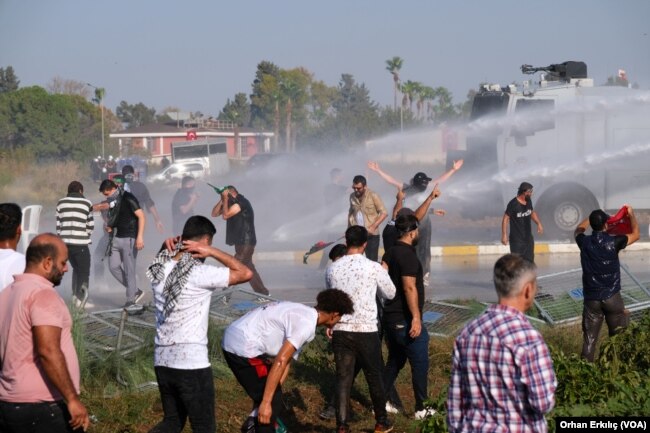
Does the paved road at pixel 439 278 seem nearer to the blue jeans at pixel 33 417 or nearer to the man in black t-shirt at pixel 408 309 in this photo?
the man in black t-shirt at pixel 408 309

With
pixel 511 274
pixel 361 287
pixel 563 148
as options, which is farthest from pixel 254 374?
pixel 563 148

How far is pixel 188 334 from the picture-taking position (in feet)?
16.8

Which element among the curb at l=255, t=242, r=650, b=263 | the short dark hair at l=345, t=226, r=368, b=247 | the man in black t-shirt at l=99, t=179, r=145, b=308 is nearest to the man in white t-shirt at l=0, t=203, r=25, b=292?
the short dark hair at l=345, t=226, r=368, b=247

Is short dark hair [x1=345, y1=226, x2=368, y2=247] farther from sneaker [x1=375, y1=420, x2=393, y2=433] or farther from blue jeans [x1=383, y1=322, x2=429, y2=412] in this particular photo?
sneaker [x1=375, y1=420, x2=393, y2=433]

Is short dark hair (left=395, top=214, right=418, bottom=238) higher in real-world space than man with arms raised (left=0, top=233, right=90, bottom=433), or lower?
higher

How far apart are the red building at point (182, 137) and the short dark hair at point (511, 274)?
6697 centimetres

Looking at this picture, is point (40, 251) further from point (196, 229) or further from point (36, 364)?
point (196, 229)

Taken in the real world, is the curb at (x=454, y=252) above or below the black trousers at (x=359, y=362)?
below

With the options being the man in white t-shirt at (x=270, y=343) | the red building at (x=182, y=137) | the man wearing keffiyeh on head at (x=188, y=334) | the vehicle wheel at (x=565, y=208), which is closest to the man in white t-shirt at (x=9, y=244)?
the man wearing keffiyeh on head at (x=188, y=334)

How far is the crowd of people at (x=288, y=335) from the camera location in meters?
3.64

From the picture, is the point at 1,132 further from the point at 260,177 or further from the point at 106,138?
the point at 260,177

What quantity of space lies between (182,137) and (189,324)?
235 ft

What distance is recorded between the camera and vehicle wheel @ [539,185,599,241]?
703 inches

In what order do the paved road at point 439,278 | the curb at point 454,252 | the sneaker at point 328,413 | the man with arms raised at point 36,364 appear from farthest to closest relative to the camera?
the curb at point 454,252
the paved road at point 439,278
the sneaker at point 328,413
the man with arms raised at point 36,364
